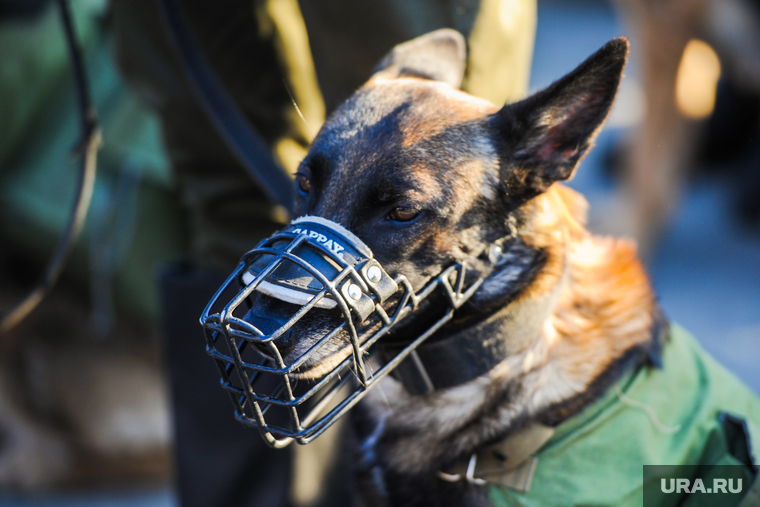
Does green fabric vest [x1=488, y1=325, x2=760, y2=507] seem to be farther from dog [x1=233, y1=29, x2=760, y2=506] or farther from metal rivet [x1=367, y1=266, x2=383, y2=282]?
metal rivet [x1=367, y1=266, x2=383, y2=282]

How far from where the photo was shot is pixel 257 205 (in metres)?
1.90

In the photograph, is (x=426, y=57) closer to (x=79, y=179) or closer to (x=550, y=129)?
(x=550, y=129)

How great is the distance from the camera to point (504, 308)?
128cm

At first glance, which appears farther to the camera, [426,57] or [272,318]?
[426,57]

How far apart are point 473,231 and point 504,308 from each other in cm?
19

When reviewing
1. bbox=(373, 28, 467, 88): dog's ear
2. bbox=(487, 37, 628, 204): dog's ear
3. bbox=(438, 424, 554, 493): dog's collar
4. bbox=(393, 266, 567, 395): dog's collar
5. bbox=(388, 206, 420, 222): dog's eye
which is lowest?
bbox=(438, 424, 554, 493): dog's collar

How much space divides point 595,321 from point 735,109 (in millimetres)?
4157

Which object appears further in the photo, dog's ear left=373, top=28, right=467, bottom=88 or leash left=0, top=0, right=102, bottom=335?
leash left=0, top=0, right=102, bottom=335

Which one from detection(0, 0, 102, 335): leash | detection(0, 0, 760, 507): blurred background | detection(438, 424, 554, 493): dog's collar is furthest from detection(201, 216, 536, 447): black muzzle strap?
detection(0, 0, 102, 335): leash

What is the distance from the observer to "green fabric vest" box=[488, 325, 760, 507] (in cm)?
120

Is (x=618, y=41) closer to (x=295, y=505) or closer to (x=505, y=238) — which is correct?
(x=505, y=238)

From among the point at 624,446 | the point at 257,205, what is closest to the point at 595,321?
the point at 624,446

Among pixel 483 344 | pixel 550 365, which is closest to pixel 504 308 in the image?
pixel 483 344

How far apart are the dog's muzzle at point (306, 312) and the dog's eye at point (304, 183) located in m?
0.19
